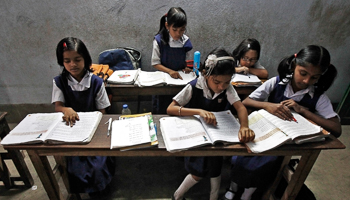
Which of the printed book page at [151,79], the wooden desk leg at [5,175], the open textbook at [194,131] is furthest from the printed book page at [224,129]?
the wooden desk leg at [5,175]

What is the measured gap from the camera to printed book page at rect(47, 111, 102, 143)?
3.53 ft

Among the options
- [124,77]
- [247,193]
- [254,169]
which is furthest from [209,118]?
A: [124,77]

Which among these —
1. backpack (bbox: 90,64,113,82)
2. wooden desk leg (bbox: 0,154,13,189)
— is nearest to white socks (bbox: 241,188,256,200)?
backpack (bbox: 90,64,113,82)

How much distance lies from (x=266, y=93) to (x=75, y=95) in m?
1.61

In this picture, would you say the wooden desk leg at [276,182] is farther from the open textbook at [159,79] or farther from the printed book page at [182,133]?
the open textbook at [159,79]

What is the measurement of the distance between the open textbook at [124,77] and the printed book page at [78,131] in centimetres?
70

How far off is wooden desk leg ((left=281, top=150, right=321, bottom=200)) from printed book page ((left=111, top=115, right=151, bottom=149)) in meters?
1.03

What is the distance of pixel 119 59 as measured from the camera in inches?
95.8

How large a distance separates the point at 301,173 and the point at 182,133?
35.8 inches

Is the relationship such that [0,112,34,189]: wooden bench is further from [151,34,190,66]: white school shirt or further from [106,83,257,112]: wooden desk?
[151,34,190,66]: white school shirt

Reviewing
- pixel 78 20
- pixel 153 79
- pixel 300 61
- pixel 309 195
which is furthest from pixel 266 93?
pixel 78 20

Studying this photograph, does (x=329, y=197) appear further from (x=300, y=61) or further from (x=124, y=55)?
(x=124, y=55)

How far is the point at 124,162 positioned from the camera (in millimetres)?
2145

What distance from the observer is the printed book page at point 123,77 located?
6.40ft
